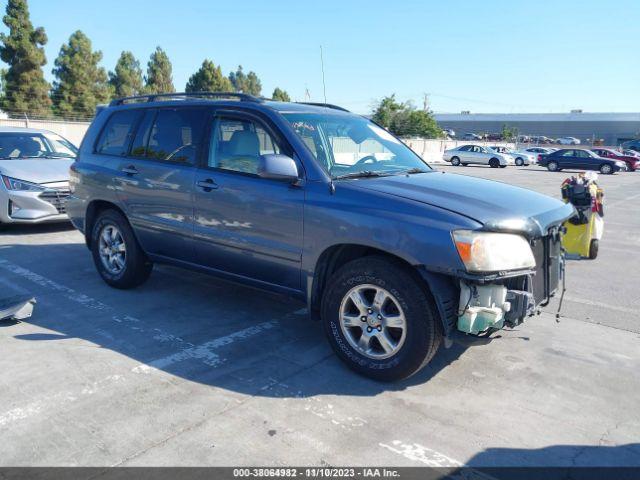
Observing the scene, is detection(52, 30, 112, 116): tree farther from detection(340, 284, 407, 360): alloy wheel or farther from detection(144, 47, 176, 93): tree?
detection(340, 284, 407, 360): alloy wheel

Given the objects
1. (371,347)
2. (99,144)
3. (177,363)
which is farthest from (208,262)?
(99,144)

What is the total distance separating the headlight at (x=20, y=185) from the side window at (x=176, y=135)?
151 inches

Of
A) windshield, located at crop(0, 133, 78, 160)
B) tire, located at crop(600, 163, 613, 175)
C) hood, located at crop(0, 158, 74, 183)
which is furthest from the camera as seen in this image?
→ tire, located at crop(600, 163, 613, 175)

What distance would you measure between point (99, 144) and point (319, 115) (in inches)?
104

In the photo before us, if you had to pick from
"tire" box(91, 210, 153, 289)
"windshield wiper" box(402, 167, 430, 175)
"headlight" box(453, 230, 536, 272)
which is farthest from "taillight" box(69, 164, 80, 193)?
"headlight" box(453, 230, 536, 272)

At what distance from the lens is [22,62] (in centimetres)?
3569

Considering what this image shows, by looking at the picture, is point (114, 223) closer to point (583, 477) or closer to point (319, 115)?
point (319, 115)

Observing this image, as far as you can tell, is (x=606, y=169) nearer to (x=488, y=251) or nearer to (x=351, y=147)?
(x=351, y=147)

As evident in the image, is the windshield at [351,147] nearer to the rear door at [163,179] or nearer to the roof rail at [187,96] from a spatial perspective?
the roof rail at [187,96]

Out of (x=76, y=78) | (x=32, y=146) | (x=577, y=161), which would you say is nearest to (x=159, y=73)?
(x=76, y=78)

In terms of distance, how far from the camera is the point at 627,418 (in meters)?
3.34

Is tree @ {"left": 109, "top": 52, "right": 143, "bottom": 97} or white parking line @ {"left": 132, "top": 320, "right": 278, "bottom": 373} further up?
tree @ {"left": 109, "top": 52, "right": 143, "bottom": 97}

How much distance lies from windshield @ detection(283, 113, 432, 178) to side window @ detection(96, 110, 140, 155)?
202 centimetres

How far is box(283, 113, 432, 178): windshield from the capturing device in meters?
4.21
